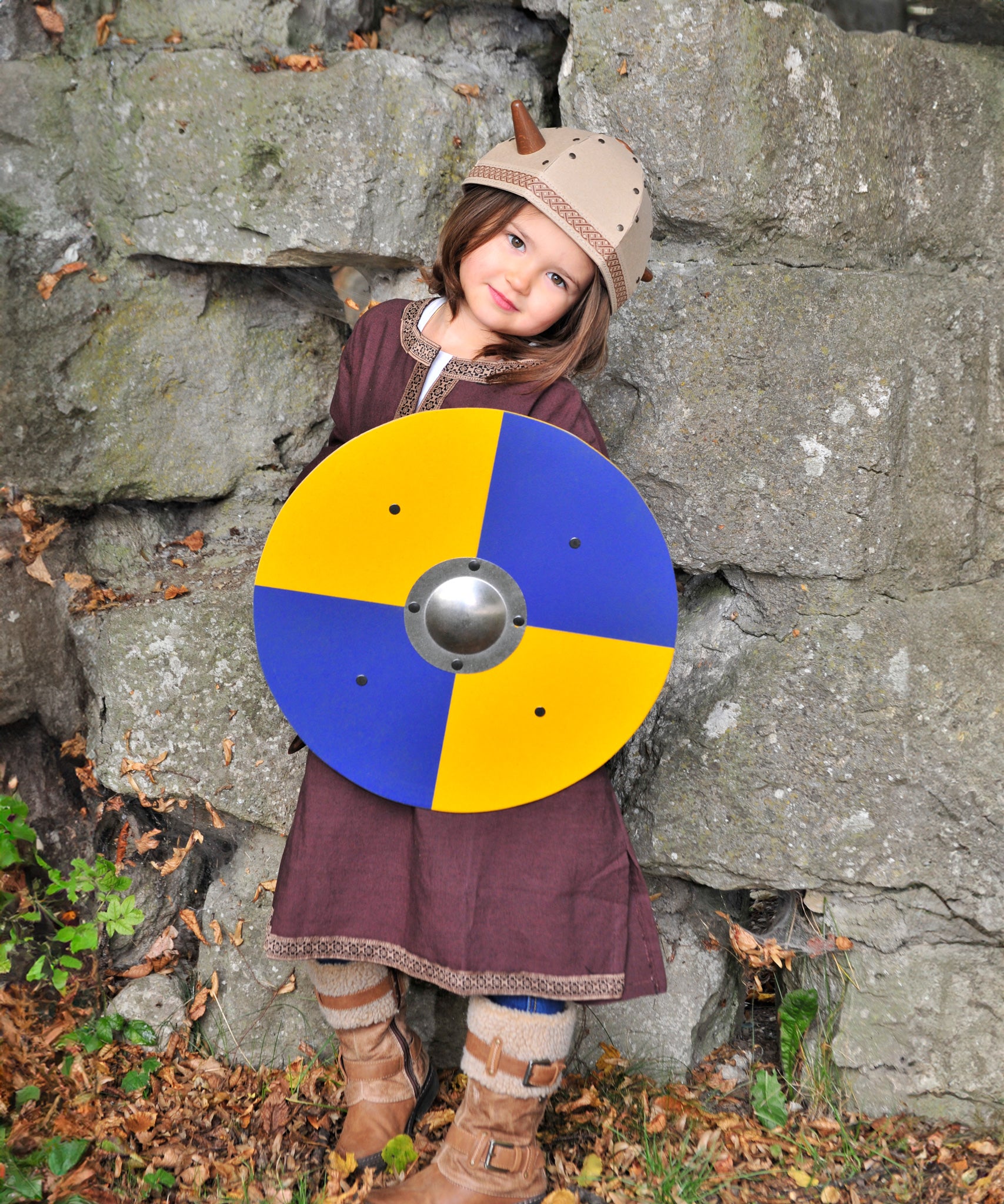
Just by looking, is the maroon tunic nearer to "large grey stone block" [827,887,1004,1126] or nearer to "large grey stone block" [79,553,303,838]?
"large grey stone block" [79,553,303,838]

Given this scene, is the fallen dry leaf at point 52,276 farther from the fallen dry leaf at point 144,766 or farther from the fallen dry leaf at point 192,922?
the fallen dry leaf at point 192,922

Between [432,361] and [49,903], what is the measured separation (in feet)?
4.18

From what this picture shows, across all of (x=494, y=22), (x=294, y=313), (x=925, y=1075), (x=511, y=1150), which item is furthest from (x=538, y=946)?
(x=494, y=22)

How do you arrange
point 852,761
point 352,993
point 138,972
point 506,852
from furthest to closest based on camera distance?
point 138,972 < point 852,761 < point 352,993 < point 506,852

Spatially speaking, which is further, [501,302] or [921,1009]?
[921,1009]

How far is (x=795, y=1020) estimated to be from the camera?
1.94 meters

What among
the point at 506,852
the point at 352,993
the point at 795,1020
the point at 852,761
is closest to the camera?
the point at 506,852

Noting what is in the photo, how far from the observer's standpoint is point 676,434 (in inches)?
73.8

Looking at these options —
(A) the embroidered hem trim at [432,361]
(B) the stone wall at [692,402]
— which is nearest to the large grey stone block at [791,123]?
(B) the stone wall at [692,402]

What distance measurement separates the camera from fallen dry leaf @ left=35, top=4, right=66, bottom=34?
6.17 feet

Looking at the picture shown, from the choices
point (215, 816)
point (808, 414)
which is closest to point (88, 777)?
point (215, 816)

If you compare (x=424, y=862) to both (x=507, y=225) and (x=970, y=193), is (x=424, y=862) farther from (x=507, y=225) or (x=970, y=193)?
(x=970, y=193)

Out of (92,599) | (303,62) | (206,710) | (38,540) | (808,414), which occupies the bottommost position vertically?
(206,710)

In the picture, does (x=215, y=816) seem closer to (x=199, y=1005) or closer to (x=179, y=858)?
(x=179, y=858)
